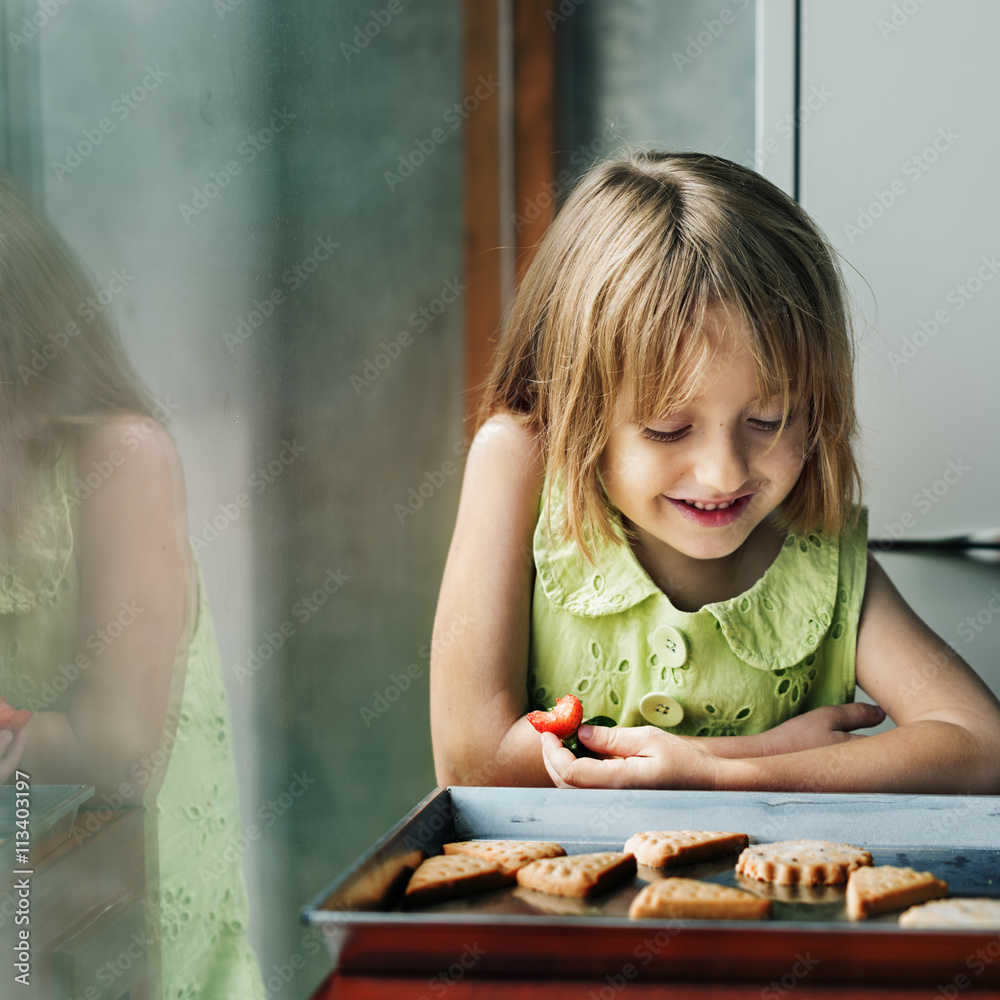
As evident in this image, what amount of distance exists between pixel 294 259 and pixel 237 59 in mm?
245

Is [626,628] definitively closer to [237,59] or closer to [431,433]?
[237,59]

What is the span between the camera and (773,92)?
5.40 ft

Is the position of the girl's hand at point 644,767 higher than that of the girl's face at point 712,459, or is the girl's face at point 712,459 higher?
the girl's face at point 712,459

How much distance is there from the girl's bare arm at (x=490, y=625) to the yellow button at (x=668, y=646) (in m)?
0.15

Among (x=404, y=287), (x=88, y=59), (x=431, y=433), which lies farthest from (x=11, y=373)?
(x=431, y=433)

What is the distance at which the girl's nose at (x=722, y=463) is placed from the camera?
931 mm

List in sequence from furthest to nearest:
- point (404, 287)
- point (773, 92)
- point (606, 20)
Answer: point (606, 20), point (404, 287), point (773, 92)
